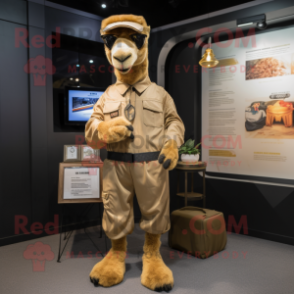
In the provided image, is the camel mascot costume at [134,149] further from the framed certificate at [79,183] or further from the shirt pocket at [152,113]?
the framed certificate at [79,183]

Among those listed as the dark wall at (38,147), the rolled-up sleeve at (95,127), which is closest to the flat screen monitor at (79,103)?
the dark wall at (38,147)

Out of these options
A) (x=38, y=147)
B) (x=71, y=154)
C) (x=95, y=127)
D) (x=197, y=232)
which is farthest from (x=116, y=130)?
(x=38, y=147)

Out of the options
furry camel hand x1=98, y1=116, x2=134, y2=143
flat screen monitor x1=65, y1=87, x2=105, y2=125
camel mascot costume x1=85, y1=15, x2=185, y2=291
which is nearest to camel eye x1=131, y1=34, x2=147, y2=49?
camel mascot costume x1=85, y1=15, x2=185, y2=291

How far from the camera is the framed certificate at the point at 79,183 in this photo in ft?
8.52

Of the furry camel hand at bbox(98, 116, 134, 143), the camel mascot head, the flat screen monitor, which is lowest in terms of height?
the furry camel hand at bbox(98, 116, 134, 143)

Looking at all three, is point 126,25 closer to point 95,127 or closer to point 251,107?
point 95,127

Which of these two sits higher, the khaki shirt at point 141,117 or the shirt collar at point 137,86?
the shirt collar at point 137,86

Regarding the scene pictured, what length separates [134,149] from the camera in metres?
2.09

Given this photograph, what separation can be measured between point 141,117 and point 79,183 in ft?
3.11

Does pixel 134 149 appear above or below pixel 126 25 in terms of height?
below

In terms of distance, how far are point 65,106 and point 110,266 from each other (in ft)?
5.99

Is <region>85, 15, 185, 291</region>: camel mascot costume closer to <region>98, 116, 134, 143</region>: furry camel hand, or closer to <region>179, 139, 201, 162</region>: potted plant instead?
<region>98, 116, 134, 143</region>: furry camel hand

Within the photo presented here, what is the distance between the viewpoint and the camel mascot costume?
2.03m

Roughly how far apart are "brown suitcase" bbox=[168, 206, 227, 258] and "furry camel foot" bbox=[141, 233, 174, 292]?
50 centimetres
